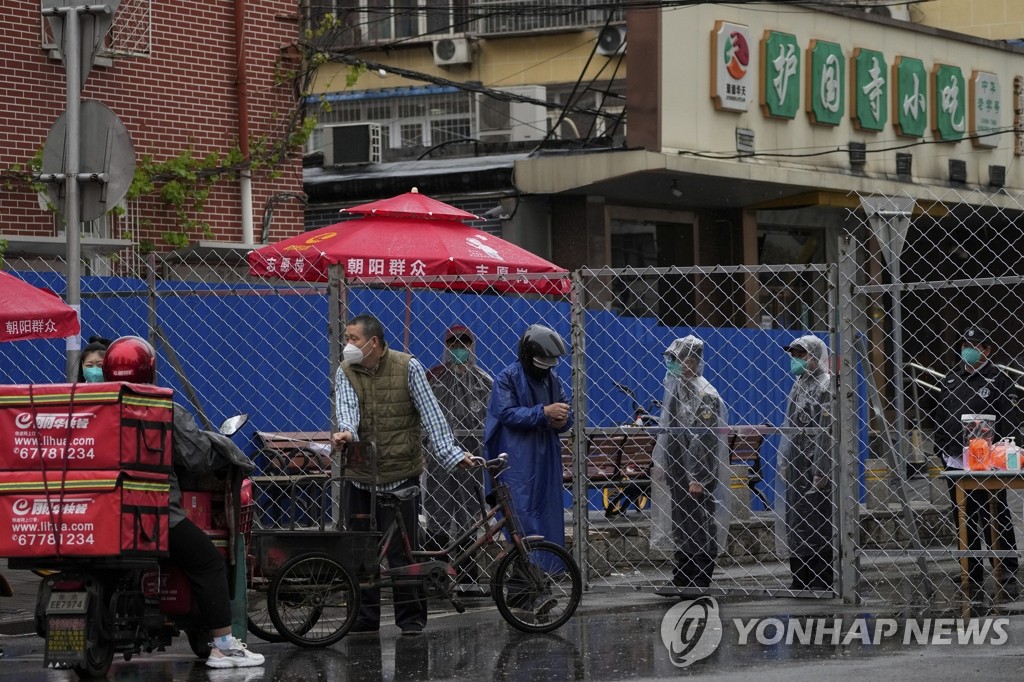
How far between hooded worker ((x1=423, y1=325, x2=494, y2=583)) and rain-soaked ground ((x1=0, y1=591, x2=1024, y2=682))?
1943mm

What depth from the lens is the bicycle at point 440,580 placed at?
378 inches

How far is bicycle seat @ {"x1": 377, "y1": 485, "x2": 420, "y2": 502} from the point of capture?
10.0 m

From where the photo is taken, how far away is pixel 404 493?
1017cm

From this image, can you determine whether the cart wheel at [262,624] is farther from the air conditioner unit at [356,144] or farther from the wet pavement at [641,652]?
the air conditioner unit at [356,144]

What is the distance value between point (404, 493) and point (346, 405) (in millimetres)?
615

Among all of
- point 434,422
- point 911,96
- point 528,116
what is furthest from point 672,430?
point 528,116

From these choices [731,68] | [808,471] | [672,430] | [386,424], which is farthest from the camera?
[731,68]

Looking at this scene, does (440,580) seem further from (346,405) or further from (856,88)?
(856,88)

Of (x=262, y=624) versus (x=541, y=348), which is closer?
(x=262, y=624)

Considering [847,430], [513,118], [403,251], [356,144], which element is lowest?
[847,430]

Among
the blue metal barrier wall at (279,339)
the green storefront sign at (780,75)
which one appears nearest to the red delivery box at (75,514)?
the blue metal barrier wall at (279,339)

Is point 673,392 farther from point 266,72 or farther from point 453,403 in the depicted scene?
point 266,72

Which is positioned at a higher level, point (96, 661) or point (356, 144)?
point (356, 144)

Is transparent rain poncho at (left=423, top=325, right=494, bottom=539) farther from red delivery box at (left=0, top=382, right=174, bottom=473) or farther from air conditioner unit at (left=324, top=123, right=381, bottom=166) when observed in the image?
air conditioner unit at (left=324, top=123, right=381, bottom=166)
